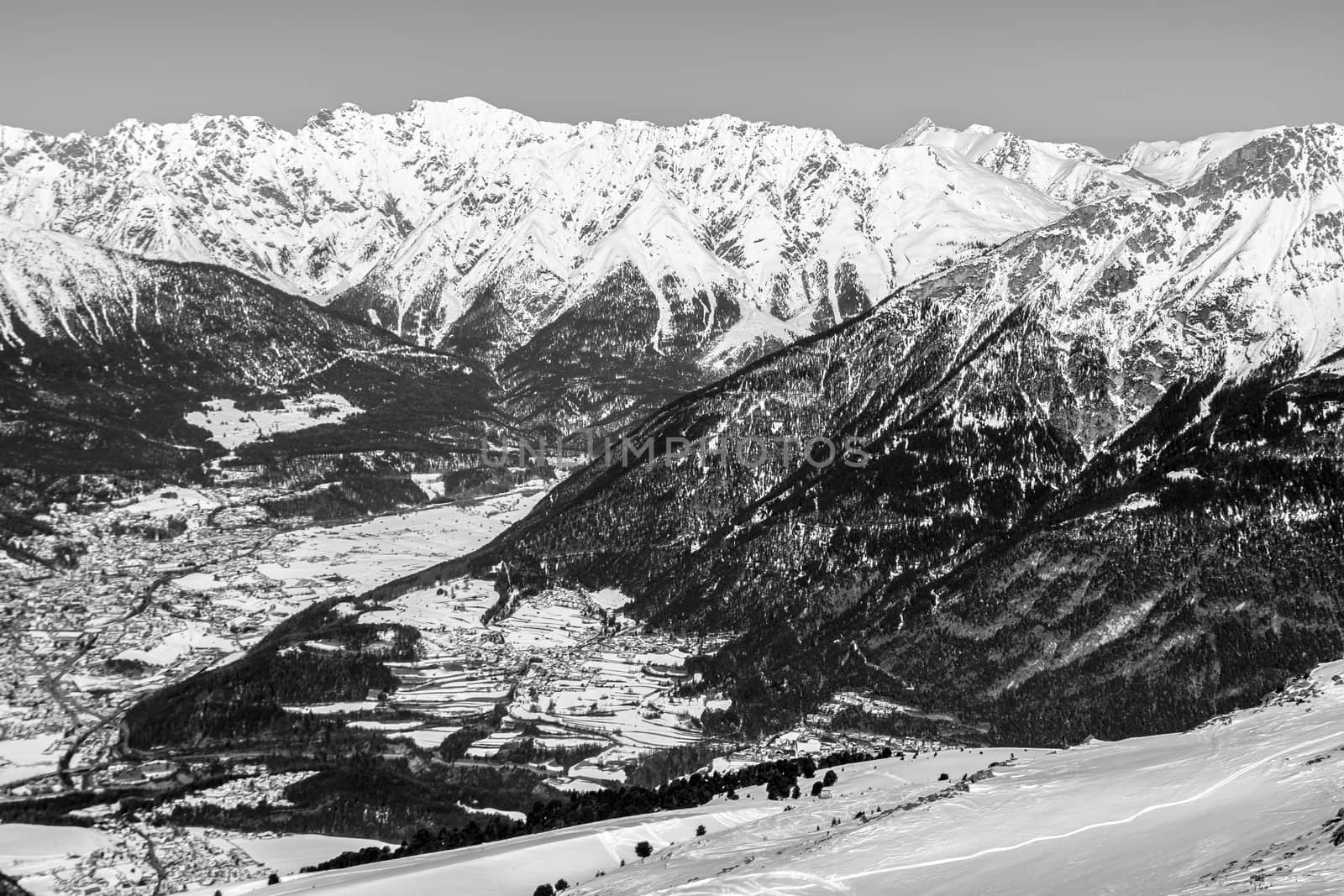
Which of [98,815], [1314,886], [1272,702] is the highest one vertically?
[98,815]

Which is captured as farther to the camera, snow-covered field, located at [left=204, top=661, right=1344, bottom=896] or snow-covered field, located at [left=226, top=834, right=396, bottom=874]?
snow-covered field, located at [left=226, top=834, right=396, bottom=874]

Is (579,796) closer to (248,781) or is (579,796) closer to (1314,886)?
(248,781)

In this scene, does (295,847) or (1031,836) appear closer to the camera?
(1031,836)

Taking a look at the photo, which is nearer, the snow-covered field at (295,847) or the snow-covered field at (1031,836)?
the snow-covered field at (1031,836)

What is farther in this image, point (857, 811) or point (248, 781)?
point (248, 781)

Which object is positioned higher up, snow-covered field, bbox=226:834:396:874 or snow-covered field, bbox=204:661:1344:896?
snow-covered field, bbox=226:834:396:874

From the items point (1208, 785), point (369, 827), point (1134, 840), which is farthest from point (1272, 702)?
point (369, 827)

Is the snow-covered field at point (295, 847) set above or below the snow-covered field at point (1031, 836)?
above

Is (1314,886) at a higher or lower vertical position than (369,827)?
lower
